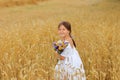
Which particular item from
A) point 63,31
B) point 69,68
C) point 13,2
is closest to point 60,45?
point 63,31

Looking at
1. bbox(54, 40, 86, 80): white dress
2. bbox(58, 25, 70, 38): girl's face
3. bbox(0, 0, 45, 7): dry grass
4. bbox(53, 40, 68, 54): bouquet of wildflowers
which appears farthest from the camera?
bbox(0, 0, 45, 7): dry grass

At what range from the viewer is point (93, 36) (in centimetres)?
597

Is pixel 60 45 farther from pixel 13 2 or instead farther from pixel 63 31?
pixel 13 2

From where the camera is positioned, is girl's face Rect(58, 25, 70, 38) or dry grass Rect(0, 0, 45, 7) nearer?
girl's face Rect(58, 25, 70, 38)

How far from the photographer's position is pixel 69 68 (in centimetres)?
340

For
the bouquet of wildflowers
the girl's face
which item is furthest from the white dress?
the girl's face

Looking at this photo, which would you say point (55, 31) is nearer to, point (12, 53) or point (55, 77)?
point (12, 53)

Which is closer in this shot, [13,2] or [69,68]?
[69,68]

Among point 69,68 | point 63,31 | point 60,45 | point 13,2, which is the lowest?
point 69,68

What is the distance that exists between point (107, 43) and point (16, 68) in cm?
210

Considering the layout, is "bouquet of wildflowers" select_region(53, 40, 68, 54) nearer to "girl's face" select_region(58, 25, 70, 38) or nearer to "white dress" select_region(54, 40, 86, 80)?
"white dress" select_region(54, 40, 86, 80)

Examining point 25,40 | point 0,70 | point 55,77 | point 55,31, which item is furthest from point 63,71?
point 55,31

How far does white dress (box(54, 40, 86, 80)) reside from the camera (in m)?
3.09

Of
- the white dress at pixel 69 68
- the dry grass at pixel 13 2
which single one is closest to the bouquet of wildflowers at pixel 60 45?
the white dress at pixel 69 68
